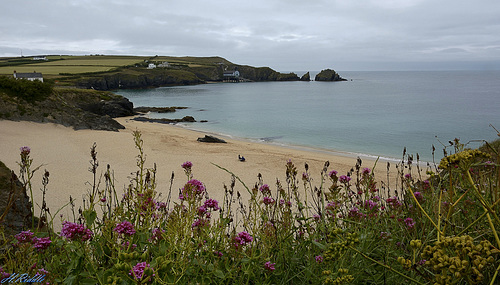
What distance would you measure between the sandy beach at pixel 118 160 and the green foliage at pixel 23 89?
2714mm

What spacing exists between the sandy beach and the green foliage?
271 cm

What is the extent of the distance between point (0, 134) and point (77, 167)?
6.86m

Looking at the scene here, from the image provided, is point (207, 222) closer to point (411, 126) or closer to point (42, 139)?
point (42, 139)

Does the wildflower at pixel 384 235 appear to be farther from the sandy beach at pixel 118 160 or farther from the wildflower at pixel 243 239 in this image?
the sandy beach at pixel 118 160

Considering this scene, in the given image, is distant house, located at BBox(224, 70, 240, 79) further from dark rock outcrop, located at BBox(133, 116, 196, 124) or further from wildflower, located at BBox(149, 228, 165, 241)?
wildflower, located at BBox(149, 228, 165, 241)

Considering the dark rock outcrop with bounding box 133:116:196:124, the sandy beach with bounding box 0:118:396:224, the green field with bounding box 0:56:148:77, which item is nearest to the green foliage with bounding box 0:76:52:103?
the sandy beach with bounding box 0:118:396:224

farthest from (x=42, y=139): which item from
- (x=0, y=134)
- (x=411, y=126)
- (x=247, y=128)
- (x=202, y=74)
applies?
(x=202, y=74)

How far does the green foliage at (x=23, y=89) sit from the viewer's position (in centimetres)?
2173

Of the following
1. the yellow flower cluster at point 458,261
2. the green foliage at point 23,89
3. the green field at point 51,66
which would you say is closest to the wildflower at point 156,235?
the yellow flower cluster at point 458,261

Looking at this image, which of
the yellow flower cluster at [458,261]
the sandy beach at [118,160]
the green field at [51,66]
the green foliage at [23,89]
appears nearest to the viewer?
the yellow flower cluster at [458,261]

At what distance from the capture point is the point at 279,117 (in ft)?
148

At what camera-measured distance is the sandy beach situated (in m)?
11.6

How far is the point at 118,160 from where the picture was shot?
15508mm

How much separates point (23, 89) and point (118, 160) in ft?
37.9
